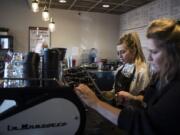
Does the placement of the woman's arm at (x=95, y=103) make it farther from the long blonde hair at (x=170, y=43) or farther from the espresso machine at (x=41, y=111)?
the long blonde hair at (x=170, y=43)

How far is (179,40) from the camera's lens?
91 centimetres

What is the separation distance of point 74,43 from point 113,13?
170 cm

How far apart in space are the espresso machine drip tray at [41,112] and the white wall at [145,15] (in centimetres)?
440

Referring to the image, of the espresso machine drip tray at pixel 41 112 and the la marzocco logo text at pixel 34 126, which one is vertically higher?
the espresso machine drip tray at pixel 41 112

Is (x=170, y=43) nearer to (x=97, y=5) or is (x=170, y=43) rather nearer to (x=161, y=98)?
(x=161, y=98)

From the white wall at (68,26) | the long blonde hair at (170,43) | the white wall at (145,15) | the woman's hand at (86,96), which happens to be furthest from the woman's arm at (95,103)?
the white wall at (68,26)

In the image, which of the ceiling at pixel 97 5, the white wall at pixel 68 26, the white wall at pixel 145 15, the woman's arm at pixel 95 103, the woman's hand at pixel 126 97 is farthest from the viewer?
the white wall at pixel 68 26

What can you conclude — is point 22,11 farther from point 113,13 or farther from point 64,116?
point 64,116

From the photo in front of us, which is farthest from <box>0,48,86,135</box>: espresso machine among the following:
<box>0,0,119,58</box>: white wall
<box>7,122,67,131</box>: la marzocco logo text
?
<box>0,0,119,58</box>: white wall

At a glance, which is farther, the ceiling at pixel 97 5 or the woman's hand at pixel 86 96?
the ceiling at pixel 97 5

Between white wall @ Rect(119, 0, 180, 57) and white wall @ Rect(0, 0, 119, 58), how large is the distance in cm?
55

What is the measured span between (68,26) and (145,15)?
95.6 inches

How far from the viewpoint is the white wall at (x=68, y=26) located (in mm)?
6805

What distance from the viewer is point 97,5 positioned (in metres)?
6.63
